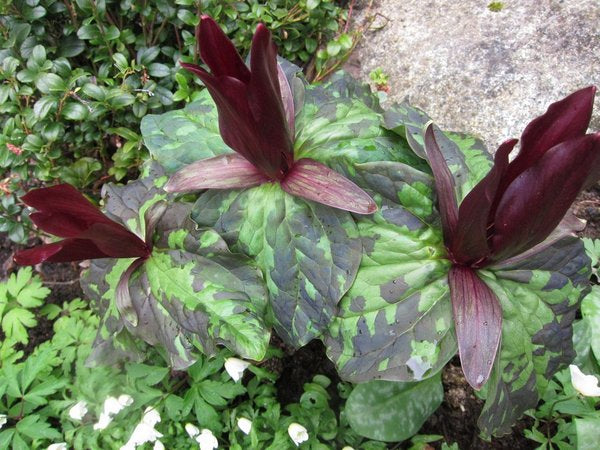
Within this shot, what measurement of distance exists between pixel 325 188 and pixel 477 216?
0.32 m

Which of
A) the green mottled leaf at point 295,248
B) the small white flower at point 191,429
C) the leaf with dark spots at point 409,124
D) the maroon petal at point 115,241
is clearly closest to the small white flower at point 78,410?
the small white flower at point 191,429

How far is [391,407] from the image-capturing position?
4.52ft

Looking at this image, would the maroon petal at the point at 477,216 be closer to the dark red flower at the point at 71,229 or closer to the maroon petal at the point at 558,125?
the maroon petal at the point at 558,125

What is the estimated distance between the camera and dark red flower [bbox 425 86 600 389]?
84cm

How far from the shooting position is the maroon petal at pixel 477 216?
883 millimetres

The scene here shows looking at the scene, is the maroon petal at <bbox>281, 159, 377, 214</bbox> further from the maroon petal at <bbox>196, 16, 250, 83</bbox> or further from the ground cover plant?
the ground cover plant

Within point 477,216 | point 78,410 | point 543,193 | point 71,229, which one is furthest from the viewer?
point 78,410

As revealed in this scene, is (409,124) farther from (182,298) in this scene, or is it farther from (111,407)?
(111,407)

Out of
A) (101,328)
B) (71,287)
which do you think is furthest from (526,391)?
(71,287)

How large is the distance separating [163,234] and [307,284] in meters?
0.40

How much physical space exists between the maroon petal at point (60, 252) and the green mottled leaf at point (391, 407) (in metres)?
0.78

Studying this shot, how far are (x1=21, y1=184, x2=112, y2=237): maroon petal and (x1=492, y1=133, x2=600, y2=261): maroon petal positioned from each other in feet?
2.83

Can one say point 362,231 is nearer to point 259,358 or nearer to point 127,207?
point 259,358

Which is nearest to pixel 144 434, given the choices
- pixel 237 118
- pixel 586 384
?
pixel 237 118
